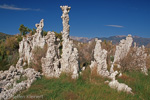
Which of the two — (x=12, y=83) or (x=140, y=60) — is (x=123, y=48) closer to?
(x=140, y=60)

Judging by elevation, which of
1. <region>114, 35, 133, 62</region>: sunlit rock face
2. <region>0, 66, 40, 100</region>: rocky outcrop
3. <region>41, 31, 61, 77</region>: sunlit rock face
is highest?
<region>114, 35, 133, 62</region>: sunlit rock face

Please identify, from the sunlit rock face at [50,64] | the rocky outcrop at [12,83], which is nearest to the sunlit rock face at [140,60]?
the sunlit rock face at [50,64]

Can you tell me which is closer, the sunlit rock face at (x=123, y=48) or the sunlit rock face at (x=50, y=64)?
the sunlit rock face at (x=50, y=64)

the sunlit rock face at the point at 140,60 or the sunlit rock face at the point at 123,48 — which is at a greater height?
the sunlit rock face at the point at 123,48

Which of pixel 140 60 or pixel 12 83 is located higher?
pixel 140 60

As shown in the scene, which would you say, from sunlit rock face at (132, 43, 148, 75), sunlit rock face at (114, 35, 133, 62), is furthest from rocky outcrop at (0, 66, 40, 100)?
sunlit rock face at (114, 35, 133, 62)

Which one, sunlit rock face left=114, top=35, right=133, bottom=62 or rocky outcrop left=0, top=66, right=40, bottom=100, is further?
sunlit rock face left=114, top=35, right=133, bottom=62

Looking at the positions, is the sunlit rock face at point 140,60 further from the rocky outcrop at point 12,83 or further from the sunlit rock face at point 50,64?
the rocky outcrop at point 12,83

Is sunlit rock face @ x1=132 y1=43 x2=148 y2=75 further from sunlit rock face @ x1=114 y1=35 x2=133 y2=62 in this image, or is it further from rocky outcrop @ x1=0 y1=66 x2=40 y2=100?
rocky outcrop @ x1=0 y1=66 x2=40 y2=100

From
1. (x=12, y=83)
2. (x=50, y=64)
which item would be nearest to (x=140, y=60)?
(x=50, y=64)

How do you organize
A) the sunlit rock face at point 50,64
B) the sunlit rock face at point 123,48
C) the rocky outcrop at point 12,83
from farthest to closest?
the sunlit rock face at point 123,48, the sunlit rock face at point 50,64, the rocky outcrop at point 12,83

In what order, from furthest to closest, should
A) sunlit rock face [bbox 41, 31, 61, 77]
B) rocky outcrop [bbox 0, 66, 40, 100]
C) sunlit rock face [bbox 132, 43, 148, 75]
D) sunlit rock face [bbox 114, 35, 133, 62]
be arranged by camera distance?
sunlit rock face [bbox 114, 35, 133, 62] < sunlit rock face [bbox 132, 43, 148, 75] < sunlit rock face [bbox 41, 31, 61, 77] < rocky outcrop [bbox 0, 66, 40, 100]

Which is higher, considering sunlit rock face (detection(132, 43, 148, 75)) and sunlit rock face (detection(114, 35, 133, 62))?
sunlit rock face (detection(114, 35, 133, 62))

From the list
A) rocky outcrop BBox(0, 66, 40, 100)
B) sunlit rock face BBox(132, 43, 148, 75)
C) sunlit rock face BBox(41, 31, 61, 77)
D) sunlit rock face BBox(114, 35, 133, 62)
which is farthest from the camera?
sunlit rock face BBox(114, 35, 133, 62)
